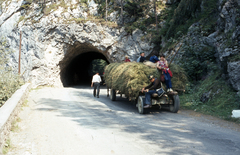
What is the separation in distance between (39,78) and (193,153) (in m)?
20.1

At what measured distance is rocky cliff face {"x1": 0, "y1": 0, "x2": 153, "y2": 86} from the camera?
2006 cm

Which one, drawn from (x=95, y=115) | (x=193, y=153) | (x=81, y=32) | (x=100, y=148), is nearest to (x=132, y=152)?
(x=100, y=148)

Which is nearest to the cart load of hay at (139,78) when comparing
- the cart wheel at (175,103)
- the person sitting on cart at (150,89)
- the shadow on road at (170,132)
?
the person sitting on cart at (150,89)

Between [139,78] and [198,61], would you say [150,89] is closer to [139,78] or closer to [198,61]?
[139,78]

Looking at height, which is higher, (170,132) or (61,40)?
(61,40)

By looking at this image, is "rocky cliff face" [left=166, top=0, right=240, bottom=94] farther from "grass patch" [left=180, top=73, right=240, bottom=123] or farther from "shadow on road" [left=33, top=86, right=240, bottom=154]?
"shadow on road" [left=33, top=86, right=240, bottom=154]

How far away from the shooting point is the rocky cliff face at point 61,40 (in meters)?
20.1

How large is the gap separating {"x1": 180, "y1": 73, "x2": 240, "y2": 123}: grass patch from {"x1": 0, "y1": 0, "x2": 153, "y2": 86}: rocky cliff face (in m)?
11.0

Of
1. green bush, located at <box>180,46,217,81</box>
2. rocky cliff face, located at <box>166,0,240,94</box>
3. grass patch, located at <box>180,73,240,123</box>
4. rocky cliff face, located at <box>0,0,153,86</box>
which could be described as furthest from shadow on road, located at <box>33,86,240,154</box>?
rocky cliff face, located at <box>0,0,153,86</box>

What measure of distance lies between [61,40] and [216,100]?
1772cm

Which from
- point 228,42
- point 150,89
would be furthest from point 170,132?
point 228,42

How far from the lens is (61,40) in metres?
20.6

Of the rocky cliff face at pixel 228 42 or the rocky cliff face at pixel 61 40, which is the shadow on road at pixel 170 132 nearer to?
Result: the rocky cliff face at pixel 228 42

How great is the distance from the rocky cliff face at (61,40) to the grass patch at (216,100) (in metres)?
11.0
